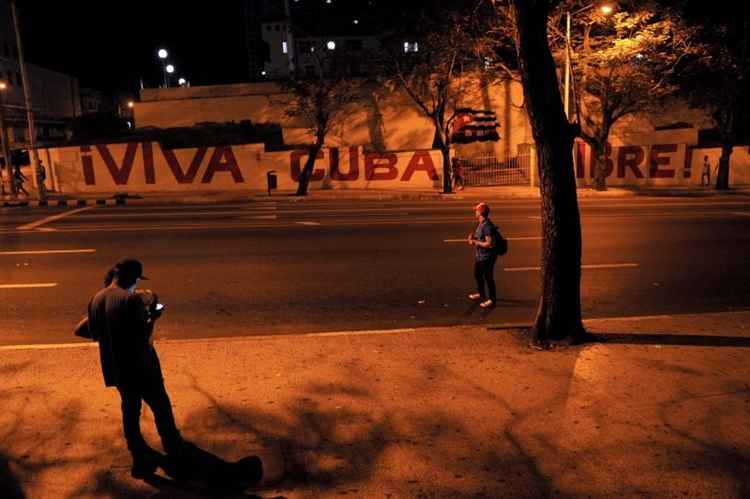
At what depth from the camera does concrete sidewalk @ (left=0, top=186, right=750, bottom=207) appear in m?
24.1

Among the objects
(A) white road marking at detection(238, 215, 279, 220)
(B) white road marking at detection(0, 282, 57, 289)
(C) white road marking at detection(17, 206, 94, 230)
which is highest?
(C) white road marking at detection(17, 206, 94, 230)

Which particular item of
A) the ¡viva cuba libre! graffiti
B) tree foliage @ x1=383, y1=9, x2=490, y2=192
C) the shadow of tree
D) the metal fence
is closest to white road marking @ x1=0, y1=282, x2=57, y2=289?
the shadow of tree

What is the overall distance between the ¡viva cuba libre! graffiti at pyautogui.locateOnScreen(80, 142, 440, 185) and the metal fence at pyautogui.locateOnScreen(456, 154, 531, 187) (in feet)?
6.96

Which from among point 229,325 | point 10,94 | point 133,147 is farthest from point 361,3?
point 229,325

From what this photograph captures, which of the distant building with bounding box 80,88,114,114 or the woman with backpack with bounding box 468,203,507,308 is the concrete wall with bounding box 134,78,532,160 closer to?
the woman with backpack with bounding box 468,203,507,308

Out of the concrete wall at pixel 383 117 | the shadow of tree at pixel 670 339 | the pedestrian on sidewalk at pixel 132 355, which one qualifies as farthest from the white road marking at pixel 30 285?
the concrete wall at pixel 383 117

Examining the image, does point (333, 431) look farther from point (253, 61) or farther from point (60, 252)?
point (253, 61)

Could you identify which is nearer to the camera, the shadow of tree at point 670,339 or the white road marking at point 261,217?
the shadow of tree at point 670,339

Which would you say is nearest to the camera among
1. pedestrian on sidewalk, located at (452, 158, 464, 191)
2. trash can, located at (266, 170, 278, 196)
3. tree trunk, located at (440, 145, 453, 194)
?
tree trunk, located at (440, 145, 453, 194)

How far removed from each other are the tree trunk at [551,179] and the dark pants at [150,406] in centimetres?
416

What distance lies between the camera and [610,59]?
22656 mm

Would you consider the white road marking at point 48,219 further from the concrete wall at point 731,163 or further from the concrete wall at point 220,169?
the concrete wall at point 731,163

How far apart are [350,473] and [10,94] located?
63014 millimetres

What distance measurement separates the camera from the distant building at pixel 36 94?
5481 centimetres
